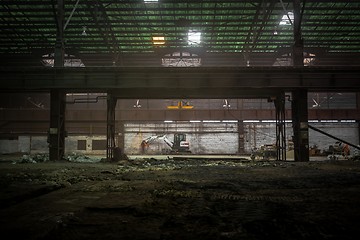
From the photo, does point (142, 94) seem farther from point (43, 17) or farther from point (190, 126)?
point (190, 126)

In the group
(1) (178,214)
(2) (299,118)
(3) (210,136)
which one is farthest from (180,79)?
(3) (210,136)

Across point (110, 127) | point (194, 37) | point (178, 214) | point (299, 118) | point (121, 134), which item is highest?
point (194, 37)

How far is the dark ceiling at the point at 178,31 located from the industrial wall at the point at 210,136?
5799 millimetres

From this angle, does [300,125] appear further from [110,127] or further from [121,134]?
[121,134]

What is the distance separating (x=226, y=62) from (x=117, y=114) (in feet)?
35.2

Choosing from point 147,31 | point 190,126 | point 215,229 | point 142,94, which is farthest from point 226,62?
→ point 215,229

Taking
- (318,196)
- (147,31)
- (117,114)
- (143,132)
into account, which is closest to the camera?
(318,196)

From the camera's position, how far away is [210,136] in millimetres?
26094

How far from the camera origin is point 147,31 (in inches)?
760

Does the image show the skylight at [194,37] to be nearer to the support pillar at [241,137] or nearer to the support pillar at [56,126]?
the support pillar at [241,137]

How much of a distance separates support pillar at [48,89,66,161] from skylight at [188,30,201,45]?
10.7 m

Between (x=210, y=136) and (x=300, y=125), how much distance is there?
1466 cm

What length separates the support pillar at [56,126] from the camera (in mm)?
12117

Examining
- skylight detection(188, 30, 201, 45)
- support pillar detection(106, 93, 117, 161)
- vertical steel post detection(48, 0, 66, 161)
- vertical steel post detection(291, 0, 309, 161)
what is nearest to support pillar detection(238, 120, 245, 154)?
skylight detection(188, 30, 201, 45)
